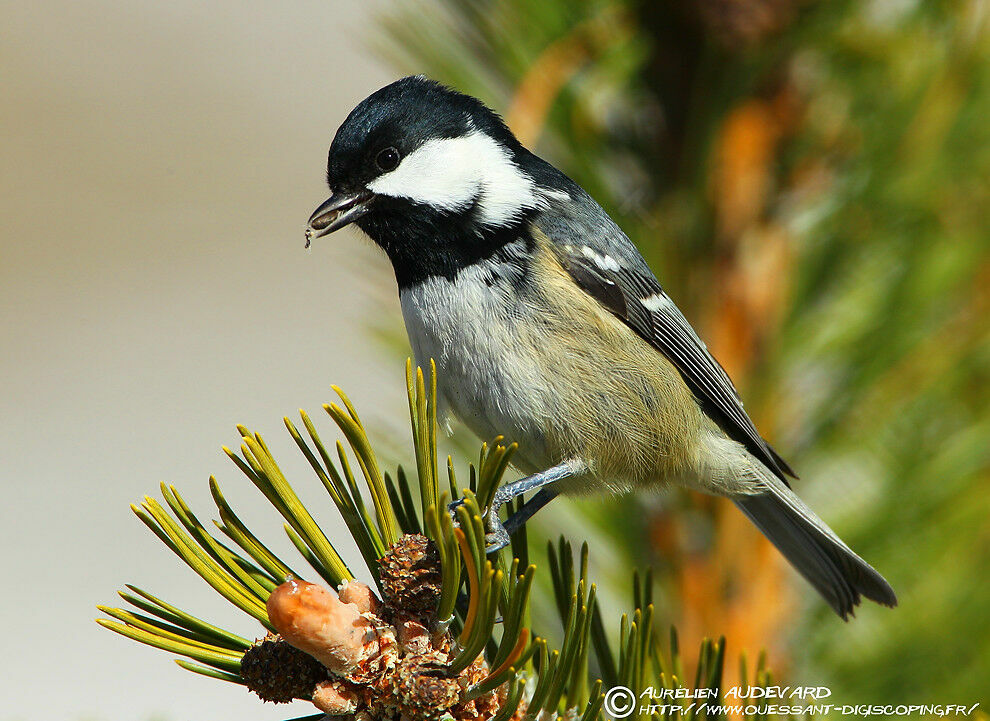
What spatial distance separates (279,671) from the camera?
0.70m

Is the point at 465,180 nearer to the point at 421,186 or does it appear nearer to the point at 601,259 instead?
the point at 421,186

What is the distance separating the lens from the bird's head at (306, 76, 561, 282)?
1312mm

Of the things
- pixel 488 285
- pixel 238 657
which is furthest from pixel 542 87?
pixel 238 657

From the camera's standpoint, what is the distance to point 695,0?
1.14 meters

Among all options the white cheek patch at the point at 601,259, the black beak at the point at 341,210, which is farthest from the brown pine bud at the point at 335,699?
the white cheek patch at the point at 601,259

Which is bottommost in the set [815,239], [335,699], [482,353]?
[335,699]

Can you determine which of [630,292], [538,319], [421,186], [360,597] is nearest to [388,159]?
[421,186]

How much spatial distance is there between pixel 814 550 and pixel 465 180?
748 mm

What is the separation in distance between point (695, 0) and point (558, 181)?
353 mm

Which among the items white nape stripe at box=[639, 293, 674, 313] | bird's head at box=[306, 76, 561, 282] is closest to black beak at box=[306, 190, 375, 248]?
bird's head at box=[306, 76, 561, 282]

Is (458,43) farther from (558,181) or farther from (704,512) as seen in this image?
(704,512)

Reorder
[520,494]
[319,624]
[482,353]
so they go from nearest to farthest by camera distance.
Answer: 1. [319,624]
2. [520,494]
3. [482,353]

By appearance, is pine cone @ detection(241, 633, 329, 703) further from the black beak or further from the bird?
the black beak

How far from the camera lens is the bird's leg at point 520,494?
1.00m
